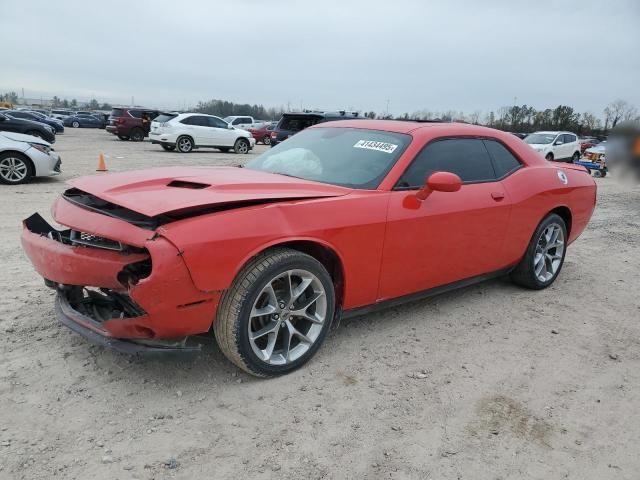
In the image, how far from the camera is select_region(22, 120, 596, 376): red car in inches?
104

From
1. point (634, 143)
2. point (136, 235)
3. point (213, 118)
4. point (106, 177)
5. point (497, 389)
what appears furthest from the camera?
point (213, 118)

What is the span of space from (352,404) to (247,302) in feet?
2.67

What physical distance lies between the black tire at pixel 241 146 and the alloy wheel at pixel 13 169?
11.5 meters

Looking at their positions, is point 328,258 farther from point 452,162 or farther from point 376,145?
point 452,162

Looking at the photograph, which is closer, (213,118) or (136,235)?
(136,235)

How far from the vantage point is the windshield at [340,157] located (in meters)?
3.56

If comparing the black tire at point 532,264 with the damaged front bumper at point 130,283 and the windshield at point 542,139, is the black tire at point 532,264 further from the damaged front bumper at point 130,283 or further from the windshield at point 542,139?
the windshield at point 542,139

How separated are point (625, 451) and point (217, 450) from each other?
6.69 feet

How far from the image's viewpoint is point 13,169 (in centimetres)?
920

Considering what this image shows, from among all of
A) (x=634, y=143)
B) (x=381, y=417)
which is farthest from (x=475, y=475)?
(x=634, y=143)

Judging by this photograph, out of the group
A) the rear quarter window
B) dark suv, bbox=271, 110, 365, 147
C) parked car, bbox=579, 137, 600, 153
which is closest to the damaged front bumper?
parked car, bbox=579, 137, 600, 153

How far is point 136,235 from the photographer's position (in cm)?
259

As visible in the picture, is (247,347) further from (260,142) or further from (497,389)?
(260,142)

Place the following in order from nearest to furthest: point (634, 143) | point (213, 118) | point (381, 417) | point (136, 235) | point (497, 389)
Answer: point (634, 143)
point (136, 235)
point (381, 417)
point (497, 389)
point (213, 118)
